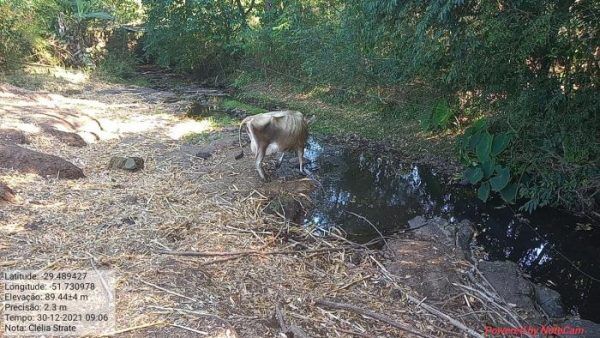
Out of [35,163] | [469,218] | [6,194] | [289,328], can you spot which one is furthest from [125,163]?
[469,218]

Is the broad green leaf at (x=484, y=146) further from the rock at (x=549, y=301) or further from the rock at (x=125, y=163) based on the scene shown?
the rock at (x=125, y=163)

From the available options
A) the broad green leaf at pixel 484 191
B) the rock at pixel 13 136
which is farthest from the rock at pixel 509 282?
the rock at pixel 13 136

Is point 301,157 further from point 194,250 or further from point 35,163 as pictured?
point 35,163

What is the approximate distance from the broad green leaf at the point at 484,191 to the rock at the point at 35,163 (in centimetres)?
582

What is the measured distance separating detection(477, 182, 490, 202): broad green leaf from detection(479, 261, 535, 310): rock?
1.71m

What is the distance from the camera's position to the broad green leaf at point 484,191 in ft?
22.0

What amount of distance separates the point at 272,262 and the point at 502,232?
333 cm

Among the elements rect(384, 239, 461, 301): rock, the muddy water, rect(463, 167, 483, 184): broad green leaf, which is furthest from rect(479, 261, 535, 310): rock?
rect(463, 167, 483, 184): broad green leaf

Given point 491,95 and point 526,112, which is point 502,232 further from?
point 491,95

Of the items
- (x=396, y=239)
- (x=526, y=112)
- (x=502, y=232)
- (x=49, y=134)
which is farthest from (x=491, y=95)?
(x=49, y=134)

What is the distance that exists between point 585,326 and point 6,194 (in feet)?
20.2

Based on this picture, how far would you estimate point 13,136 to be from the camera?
6.84 meters

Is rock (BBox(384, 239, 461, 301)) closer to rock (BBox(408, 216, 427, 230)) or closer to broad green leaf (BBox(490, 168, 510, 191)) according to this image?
rock (BBox(408, 216, 427, 230))

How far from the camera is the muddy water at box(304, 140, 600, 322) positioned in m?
5.13
